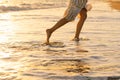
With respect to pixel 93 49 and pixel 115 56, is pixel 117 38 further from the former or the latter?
pixel 115 56

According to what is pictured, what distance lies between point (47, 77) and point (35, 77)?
17 cm

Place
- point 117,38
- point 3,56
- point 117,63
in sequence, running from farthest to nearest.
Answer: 1. point 117,38
2. point 3,56
3. point 117,63

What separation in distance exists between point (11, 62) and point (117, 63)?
1743 millimetres

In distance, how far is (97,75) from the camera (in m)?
5.61

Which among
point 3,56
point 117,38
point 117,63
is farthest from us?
point 117,38

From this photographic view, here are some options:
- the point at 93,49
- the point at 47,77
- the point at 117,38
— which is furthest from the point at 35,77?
the point at 117,38

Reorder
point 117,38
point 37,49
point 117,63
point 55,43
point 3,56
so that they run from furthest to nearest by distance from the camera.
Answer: point 117,38
point 55,43
point 37,49
point 3,56
point 117,63

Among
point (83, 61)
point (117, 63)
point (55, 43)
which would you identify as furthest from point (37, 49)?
point (117, 63)

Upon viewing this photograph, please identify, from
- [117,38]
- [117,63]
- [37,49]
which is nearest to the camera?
[117,63]

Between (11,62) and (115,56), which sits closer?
(11,62)

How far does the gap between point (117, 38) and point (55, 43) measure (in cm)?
170

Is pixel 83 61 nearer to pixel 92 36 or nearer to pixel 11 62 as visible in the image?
pixel 11 62

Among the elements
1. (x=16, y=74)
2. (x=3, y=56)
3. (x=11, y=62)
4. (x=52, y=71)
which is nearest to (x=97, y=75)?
(x=52, y=71)

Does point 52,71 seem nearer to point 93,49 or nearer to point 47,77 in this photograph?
point 47,77
